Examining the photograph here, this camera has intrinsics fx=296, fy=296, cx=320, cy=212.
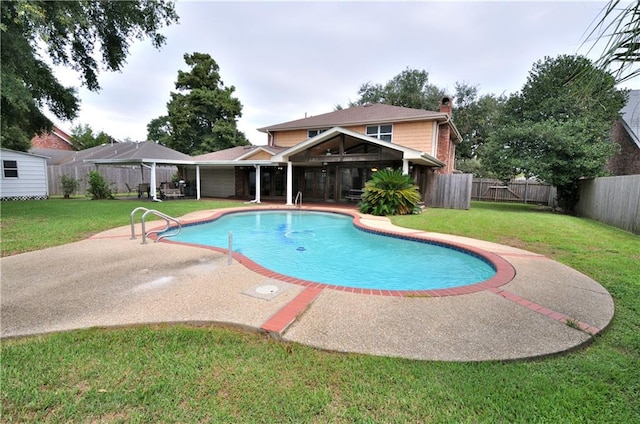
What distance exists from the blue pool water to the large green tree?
948 inches

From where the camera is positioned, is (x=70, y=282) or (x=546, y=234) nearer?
(x=70, y=282)

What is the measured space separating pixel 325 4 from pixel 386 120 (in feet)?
22.9

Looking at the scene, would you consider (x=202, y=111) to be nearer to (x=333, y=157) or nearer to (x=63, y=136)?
(x=63, y=136)

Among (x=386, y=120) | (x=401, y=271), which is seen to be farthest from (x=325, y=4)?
(x=401, y=271)

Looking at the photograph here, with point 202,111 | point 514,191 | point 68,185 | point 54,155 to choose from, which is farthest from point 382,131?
point 54,155

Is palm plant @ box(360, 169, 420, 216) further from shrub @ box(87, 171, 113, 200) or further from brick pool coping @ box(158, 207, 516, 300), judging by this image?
shrub @ box(87, 171, 113, 200)

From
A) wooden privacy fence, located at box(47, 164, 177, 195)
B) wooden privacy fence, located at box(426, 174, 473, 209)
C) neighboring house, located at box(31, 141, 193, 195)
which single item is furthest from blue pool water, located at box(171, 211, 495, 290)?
wooden privacy fence, located at box(47, 164, 177, 195)

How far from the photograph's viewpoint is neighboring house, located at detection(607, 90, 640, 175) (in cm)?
1608

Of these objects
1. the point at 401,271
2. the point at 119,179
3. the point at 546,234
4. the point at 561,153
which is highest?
the point at 561,153

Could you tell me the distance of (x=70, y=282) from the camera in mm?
4254

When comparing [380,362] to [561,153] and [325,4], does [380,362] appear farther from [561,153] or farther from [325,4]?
[561,153]

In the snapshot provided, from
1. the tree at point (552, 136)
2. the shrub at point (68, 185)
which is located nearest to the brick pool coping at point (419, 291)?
the tree at point (552, 136)

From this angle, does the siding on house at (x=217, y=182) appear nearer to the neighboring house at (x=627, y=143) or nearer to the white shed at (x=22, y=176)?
the white shed at (x=22, y=176)

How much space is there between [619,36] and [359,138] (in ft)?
42.6
